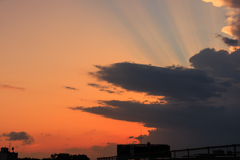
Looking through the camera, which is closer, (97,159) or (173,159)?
(173,159)

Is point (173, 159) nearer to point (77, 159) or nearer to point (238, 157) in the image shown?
point (238, 157)

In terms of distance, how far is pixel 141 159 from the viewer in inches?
1649

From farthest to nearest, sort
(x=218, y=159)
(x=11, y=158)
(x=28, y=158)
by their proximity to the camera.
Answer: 1. (x=28, y=158)
2. (x=11, y=158)
3. (x=218, y=159)

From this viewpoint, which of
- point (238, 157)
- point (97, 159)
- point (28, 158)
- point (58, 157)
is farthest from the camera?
point (58, 157)

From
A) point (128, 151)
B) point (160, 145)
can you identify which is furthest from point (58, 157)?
point (160, 145)

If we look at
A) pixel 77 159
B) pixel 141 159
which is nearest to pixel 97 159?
pixel 141 159

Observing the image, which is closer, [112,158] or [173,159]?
[173,159]

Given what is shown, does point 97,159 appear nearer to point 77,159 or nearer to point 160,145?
point 77,159

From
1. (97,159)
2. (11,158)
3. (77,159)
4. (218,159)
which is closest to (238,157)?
(218,159)

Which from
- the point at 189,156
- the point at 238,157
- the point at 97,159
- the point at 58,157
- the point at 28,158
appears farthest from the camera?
the point at 58,157

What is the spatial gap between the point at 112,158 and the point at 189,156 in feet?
85.4

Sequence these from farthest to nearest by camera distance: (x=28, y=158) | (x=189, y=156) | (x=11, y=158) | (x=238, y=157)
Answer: (x=28, y=158) < (x=11, y=158) < (x=189, y=156) < (x=238, y=157)

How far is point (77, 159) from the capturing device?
556 ft

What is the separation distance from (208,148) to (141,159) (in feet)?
52.7
